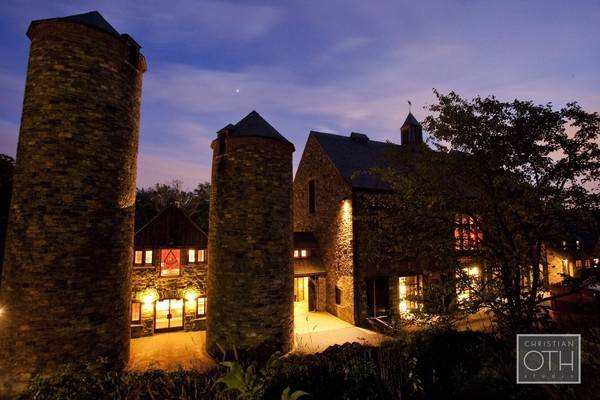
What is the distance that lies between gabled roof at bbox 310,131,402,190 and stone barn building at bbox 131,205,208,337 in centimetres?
840

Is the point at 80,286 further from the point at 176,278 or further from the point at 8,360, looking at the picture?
the point at 176,278

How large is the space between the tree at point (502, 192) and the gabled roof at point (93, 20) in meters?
10.9

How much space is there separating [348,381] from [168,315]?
37.4 ft

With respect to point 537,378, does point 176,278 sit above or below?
above

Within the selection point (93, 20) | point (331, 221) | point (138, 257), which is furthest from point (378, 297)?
point (93, 20)

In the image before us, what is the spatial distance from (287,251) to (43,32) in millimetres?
11061

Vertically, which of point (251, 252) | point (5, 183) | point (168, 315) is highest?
point (5, 183)

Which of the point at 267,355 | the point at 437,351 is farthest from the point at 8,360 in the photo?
the point at 437,351

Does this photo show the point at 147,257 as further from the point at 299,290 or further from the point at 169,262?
the point at 299,290

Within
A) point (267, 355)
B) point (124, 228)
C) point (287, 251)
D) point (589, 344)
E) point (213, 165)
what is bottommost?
point (267, 355)

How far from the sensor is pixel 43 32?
960 cm

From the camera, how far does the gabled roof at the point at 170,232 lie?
581 inches

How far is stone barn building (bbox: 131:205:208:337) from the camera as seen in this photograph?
14.5 metres

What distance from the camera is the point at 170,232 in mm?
15242
